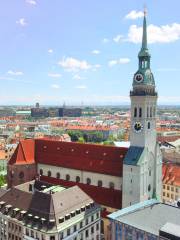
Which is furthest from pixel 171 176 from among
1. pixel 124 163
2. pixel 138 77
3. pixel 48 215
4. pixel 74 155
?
pixel 48 215

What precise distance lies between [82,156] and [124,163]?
46.1 feet

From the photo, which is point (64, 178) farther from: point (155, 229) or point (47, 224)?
point (155, 229)

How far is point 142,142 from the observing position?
78.9 meters

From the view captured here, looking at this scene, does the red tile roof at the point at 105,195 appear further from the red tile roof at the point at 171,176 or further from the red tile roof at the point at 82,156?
the red tile roof at the point at 171,176

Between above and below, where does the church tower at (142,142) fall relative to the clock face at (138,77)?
below

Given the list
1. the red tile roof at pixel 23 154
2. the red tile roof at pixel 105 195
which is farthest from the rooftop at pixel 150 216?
the red tile roof at pixel 23 154

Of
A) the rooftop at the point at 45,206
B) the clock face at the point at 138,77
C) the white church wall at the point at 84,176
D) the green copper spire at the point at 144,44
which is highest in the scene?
the green copper spire at the point at 144,44

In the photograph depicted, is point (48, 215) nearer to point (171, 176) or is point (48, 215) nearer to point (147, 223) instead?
point (147, 223)

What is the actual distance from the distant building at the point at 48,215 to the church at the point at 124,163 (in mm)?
8910

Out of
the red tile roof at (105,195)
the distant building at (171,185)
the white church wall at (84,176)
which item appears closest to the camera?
the red tile roof at (105,195)

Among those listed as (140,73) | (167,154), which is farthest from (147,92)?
(167,154)

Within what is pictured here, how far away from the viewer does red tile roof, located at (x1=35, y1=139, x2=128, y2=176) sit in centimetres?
8319

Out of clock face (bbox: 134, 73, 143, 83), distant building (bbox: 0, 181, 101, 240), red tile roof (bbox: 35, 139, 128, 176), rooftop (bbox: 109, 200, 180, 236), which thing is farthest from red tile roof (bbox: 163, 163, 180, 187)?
rooftop (bbox: 109, 200, 180, 236)

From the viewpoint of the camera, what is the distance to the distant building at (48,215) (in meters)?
64.8
